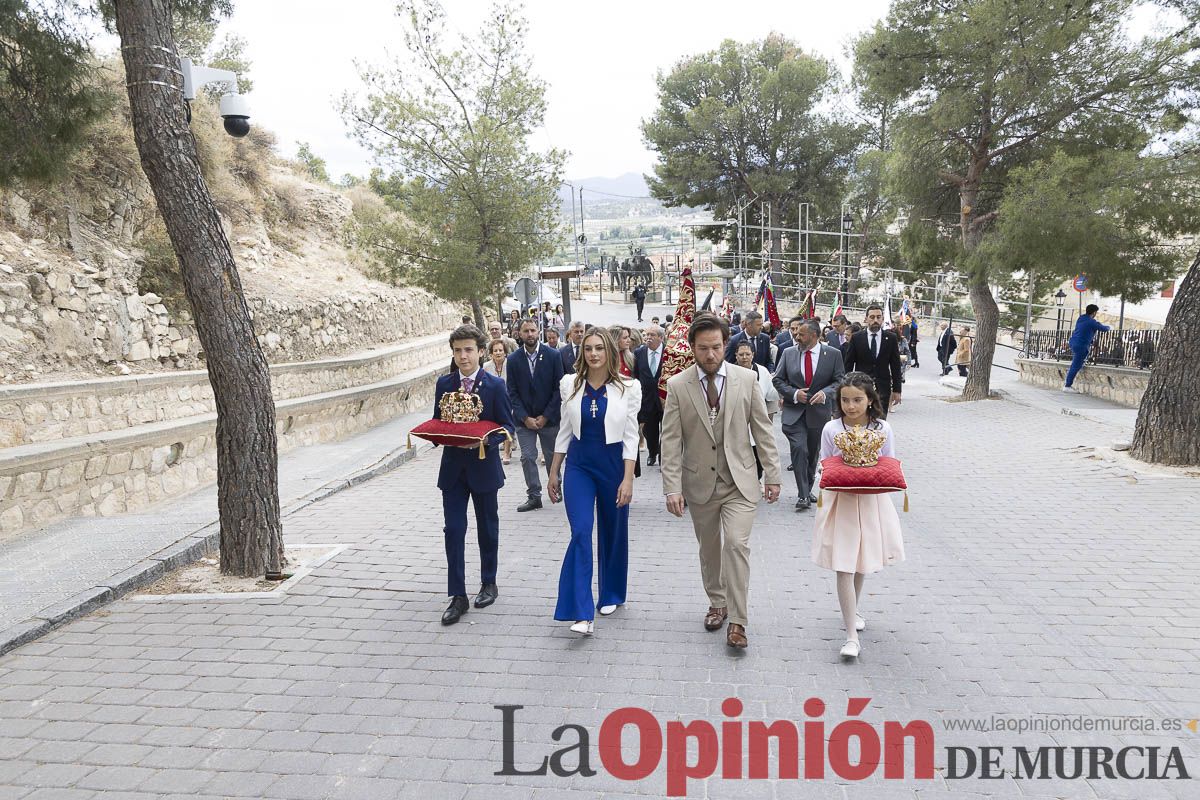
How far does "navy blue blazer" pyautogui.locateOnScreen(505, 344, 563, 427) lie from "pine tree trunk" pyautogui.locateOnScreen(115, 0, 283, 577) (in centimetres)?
293

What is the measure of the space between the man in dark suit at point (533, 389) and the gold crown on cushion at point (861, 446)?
4036 millimetres

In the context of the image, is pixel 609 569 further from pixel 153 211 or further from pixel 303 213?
pixel 303 213

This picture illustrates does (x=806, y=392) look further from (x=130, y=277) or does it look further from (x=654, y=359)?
(x=130, y=277)

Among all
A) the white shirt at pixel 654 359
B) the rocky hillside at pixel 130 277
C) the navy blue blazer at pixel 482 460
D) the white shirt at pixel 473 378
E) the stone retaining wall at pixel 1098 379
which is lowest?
the stone retaining wall at pixel 1098 379

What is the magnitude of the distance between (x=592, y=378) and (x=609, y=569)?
4.18ft

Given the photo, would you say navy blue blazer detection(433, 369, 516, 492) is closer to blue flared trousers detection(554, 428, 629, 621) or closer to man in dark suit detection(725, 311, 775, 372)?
blue flared trousers detection(554, 428, 629, 621)

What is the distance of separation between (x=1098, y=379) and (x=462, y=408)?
53.2 feet

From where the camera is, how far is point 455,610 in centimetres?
520

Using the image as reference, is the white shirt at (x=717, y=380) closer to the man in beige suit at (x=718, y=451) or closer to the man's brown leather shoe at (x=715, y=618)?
the man in beige suit at (x=718, y=451)

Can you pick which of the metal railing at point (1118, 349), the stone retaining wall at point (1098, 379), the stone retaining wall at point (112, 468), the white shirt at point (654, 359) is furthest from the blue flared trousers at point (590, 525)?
the metal railing at point (1118, 349)

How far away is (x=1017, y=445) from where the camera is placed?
37.6 ft

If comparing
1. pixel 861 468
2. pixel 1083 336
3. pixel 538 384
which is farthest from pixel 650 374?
pixel 1083 336

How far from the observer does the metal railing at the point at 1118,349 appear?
609 inches

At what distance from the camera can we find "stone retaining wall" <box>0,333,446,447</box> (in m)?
8.86
